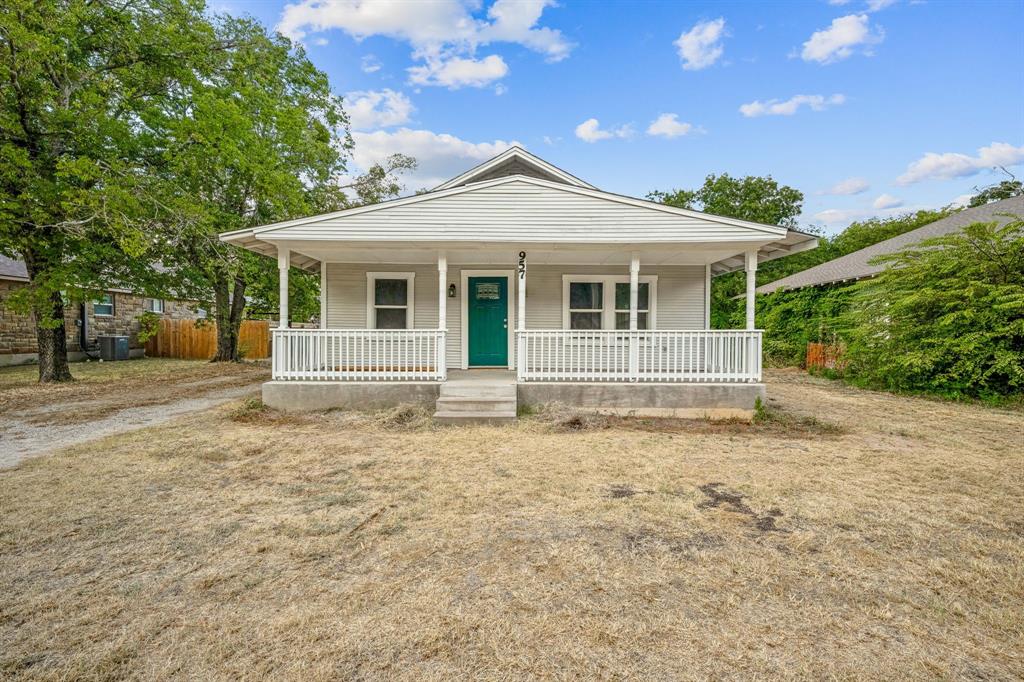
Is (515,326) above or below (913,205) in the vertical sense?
below

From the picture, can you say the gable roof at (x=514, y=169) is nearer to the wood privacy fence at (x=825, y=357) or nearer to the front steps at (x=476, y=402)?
the front steps at (x=476, y=402)

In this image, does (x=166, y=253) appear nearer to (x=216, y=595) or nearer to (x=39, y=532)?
(x=39, y=532)

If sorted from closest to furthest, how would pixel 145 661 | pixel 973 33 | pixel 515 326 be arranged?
1. pixel 145 661
2. pixel 515 326
3. pixel 973 33

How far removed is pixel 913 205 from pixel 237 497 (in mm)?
37202

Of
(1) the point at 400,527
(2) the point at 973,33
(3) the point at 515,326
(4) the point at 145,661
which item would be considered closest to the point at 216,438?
(1) the point at 400,527

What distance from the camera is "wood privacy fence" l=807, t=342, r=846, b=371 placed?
1312 cm

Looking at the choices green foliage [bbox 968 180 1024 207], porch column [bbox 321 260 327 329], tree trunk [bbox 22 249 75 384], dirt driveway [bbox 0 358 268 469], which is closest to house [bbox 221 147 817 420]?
porch column [bbox 321 260 327 329]

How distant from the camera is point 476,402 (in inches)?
286

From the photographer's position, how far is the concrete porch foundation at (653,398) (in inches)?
299

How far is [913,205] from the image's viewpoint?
2847 centimetres

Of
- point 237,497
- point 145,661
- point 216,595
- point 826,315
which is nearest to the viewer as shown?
point 145,661

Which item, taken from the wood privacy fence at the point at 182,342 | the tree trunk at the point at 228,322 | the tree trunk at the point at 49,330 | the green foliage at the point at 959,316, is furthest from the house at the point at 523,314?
the wood privacy fence at the point at 182,342

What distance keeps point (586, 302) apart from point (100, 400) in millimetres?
9504

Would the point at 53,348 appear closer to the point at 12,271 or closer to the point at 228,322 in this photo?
the point at 228,322
